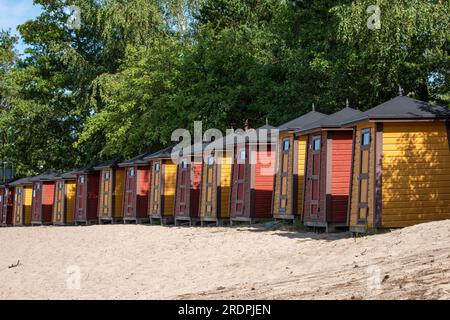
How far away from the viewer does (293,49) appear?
35.4 meters

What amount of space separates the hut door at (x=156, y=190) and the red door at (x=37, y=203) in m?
15.2

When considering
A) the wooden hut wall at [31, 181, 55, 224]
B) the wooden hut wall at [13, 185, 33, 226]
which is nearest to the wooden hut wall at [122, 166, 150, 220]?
the wooden hut wall at [31, 181, 55, 224]

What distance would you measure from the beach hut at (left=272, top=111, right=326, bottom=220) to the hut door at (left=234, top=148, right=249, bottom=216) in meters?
2.12

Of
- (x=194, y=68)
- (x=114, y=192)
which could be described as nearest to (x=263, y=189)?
(x=114, y=192)

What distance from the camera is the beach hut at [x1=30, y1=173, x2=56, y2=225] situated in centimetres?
4519

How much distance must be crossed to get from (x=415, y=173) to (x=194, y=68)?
23.5m

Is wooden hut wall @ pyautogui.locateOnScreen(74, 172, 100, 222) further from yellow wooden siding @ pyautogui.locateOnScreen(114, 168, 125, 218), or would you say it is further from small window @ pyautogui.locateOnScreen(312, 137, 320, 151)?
small window @ pyautogui.locateOnScreen(312, 137, 320, 151)

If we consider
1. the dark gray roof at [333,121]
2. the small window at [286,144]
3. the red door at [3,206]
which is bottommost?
the red door at [3,206]

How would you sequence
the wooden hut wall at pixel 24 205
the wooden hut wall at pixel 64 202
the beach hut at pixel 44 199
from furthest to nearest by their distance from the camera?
the wooden hut wall at pixel 24 205 → the beach hut at pixel 44 199 → the wooden hut wall at pixel 64 202

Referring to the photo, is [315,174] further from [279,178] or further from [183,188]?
[183,188]

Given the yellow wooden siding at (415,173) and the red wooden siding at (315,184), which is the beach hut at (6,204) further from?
the yellow wooden siding at (415,173)

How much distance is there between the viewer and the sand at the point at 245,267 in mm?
11016

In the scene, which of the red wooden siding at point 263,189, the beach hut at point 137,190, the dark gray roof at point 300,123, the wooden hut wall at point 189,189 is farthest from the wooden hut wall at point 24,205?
the dark gray roof at point 300,123
